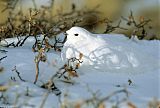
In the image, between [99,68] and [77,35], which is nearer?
[99,68]

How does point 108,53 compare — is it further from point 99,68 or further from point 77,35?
point 77,35

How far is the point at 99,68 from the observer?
4492 mm

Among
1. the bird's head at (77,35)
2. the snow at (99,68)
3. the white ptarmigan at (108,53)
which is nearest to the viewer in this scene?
the snow at (99,68)

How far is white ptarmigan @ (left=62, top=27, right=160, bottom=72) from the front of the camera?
4.49 metres

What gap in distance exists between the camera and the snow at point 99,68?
3.93 m

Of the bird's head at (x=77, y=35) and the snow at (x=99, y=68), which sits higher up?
the bird's head at (x=77, y=35)

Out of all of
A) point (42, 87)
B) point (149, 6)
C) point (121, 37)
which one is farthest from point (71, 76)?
point (149, 6)

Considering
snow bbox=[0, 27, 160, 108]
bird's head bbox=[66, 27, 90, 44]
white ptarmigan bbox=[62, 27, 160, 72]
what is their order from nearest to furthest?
snow bbox=[0, 27, 160, 108]
white ptarmigan bbox=[62, 27, 160, 72]
bird's head bbox=[66, 27, 90, 44]

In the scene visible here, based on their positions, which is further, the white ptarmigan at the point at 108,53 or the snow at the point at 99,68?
the white ptarmigan at the point at 108,53

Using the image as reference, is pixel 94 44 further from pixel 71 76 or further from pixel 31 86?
pixel 31 86

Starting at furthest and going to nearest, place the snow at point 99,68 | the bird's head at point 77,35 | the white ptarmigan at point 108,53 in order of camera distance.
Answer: the bird's head at point 77,35, the white ptarmigan at point 108,53, the snow at point 99,68

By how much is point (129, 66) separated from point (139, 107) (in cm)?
90

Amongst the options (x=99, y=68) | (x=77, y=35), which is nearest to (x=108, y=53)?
(x=99, y=68)

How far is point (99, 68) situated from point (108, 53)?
15 centimetres
